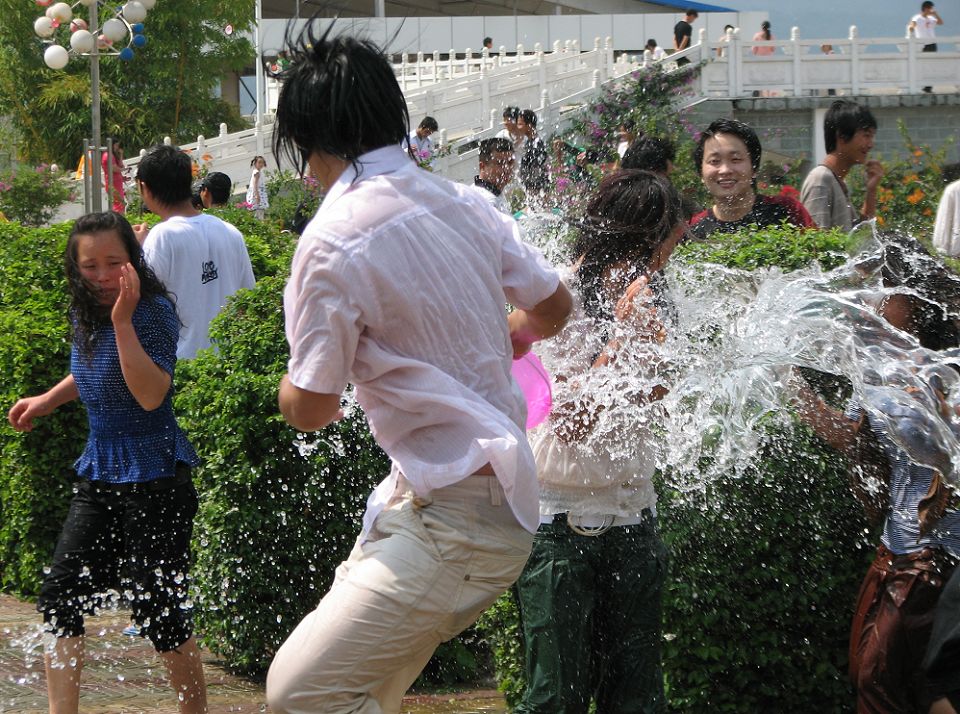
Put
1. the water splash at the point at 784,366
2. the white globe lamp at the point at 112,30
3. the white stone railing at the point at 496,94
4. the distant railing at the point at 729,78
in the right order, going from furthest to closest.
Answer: the white stone railing at the point at 496,94
the distant railing at the point at 729,78
the white globe lamp at the point at 112,30
the water splash at the point at 784,366

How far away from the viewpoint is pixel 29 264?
24.2 ft

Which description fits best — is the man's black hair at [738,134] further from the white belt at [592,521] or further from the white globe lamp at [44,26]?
the white globe lamp at [44,26]

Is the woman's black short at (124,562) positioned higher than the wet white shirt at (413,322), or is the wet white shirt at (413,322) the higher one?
the wet white shirt at (413,322)

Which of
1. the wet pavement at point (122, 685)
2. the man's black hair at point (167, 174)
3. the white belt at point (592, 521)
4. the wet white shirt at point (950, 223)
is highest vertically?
the man's black hair at point (167, 174)

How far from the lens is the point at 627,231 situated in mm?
3764

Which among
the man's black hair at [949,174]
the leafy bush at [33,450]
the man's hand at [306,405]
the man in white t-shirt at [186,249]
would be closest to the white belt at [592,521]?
the man's hand at [306,405]

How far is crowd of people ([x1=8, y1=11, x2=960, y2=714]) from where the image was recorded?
275 cm

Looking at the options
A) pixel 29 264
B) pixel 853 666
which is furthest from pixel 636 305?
pixel 29 264

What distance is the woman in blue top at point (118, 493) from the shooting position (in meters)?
4.42

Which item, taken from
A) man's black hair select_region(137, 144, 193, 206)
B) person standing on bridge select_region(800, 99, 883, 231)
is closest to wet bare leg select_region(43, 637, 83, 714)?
man's black hair select_region(137, 144, 193, 206)

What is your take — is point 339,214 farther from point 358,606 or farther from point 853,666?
point 853,666

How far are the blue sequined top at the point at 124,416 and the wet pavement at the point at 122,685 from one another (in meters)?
1.21

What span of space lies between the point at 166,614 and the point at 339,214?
7.29ft

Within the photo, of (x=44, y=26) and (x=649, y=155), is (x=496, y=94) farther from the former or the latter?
(x=649, y=155)
